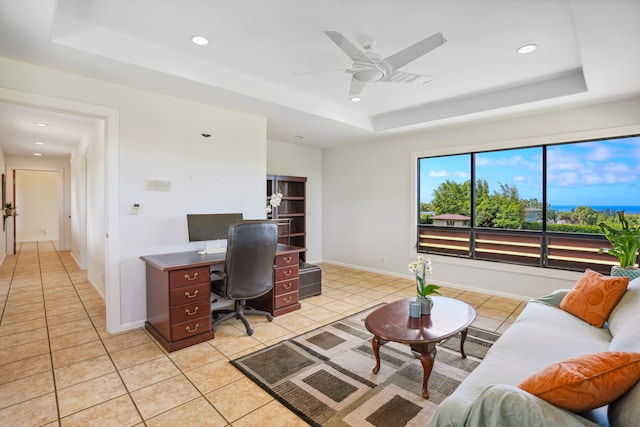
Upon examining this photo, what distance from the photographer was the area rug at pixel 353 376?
6.50ft

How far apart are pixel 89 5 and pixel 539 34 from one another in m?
3.36

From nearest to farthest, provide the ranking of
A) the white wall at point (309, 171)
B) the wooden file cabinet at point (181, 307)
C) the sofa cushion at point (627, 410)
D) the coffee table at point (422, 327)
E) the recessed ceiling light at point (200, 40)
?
the sofa cushion at point (627, 410), the coffee table at point (422, 327), the recessed ceiling light at point (200, 40), the wooden file cabinet at point (181, 307), the white wall at point (309, 171)

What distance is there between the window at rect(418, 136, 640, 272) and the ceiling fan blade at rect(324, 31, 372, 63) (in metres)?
3.08

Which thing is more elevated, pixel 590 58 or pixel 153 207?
pixel 590 58

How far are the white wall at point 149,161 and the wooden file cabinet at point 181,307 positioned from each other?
0.35 meters

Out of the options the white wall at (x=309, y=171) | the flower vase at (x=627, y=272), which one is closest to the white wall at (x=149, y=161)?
the white wall at (x=309, y=171)

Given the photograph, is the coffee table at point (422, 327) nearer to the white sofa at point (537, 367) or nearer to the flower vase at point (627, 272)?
the white sofa at point (537, 367)

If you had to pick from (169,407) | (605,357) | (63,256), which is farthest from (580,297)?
(63,256)

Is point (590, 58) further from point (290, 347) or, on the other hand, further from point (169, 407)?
point (169, 407)

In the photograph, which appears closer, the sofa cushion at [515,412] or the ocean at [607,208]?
the sofa cushion at [515,412]

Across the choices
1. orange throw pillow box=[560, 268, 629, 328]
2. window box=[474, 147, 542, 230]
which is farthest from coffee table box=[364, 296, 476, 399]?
window box=[474, 147, 542, 230]

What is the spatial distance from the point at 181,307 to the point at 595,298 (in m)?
3.34

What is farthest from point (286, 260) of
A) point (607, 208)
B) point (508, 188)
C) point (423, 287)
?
point (607, 208)

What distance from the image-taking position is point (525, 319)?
2361 mm
